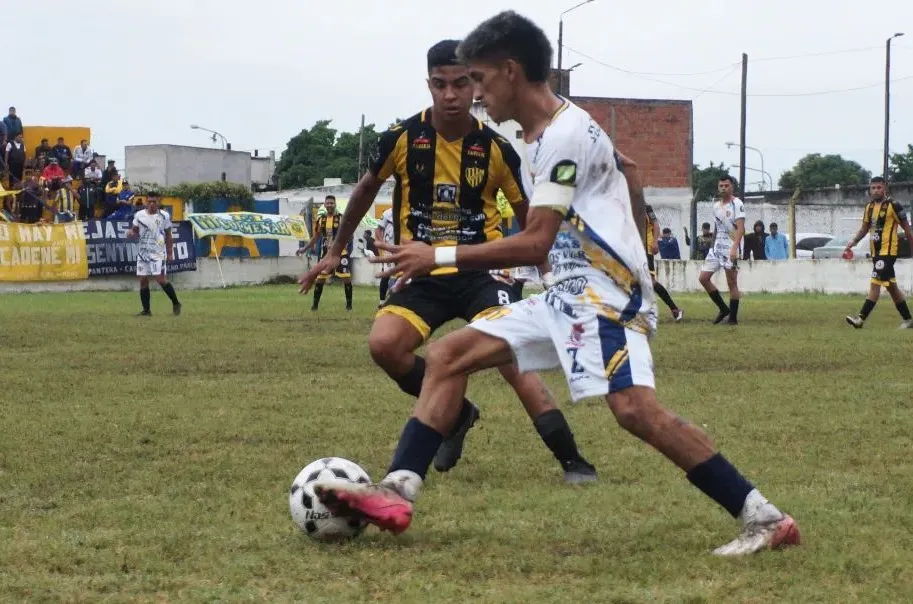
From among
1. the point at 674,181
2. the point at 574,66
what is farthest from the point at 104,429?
the point at 674,181

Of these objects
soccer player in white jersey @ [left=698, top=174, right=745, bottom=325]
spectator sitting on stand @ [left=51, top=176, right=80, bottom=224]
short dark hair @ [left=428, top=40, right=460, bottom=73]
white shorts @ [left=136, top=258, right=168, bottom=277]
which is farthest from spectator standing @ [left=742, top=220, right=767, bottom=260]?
short dark hair @ [left=428, top=40, right=460, bottom=73]

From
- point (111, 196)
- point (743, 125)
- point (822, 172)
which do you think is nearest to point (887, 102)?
point (743, 125)

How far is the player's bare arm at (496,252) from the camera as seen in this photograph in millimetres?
4988

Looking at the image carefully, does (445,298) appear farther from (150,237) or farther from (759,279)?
(759,279)

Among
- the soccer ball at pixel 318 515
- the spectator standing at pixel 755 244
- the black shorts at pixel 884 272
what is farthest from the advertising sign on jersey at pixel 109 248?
the soccer ball at pixel 318 515

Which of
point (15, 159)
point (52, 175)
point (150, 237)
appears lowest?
point (150, 237)

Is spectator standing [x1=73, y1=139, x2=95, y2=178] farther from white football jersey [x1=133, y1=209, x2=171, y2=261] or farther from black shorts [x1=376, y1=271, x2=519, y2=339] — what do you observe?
black shorts [x1=376, y1=271, x2=519, y2=339]

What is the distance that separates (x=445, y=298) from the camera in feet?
22.9

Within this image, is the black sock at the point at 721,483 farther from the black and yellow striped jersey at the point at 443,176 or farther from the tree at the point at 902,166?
the tree at the point at 902,166

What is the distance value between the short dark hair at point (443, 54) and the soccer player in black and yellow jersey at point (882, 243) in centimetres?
1271

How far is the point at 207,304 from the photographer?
25.9m

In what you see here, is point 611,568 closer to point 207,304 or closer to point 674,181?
point 207,304

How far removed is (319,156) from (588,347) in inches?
3706

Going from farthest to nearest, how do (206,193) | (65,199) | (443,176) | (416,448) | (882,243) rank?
(206,193) → (65,199) → (882,243) → (443,176) → (416,448)
